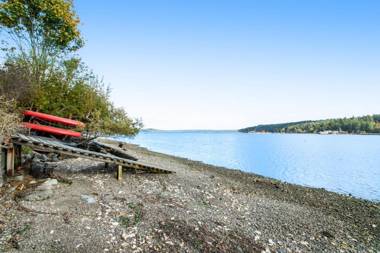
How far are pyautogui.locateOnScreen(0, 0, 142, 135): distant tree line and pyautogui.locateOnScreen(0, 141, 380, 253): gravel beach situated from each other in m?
5.77

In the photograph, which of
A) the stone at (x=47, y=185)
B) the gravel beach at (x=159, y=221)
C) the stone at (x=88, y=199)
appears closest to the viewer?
the gravel beach at (x=159, y=221)

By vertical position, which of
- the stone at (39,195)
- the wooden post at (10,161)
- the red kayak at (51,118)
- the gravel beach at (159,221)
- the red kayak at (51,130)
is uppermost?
the red kayak at (51,118)

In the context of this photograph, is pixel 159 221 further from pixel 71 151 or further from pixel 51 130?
pixel 51 130

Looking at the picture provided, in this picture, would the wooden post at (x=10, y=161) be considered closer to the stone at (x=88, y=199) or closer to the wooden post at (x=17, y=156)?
the wooden post at (x=17, y=156)

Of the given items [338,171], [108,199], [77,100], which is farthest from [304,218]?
[338,171]

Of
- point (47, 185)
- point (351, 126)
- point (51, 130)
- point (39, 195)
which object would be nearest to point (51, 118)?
point (51, 130)

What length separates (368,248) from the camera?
267 inches

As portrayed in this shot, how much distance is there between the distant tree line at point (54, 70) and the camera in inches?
567

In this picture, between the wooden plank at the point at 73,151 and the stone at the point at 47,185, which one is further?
the wooden plank at the point at 73,151

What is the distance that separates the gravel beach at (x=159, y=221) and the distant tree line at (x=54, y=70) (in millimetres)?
5771

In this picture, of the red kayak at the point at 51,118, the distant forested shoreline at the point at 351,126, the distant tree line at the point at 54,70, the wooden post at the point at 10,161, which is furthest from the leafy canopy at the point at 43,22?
the distant forested shoreline at the point at 351,126

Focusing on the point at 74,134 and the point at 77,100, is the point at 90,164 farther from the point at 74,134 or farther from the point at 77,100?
the point at 77,100

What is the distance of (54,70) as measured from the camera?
1689 centimetres

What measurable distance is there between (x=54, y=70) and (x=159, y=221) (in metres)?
14.4
